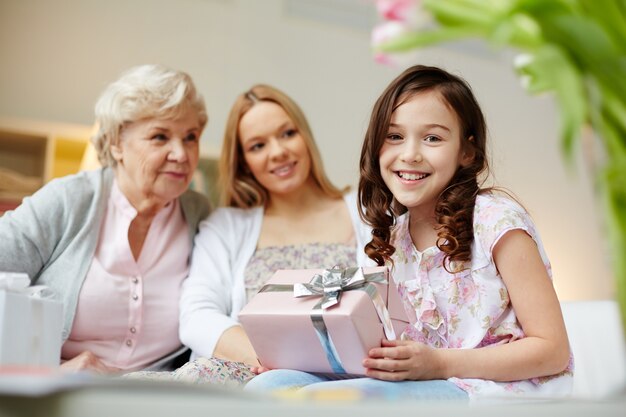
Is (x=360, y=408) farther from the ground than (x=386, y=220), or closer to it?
closer to it

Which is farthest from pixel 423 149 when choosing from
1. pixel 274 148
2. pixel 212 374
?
pixel 274 148

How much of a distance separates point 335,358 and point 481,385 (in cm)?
24

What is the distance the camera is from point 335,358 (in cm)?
115

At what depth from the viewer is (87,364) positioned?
167cm

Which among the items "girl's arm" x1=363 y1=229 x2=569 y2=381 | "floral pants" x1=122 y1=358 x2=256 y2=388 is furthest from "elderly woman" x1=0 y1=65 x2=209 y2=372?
"girl's arm" x1=363 y1=229 x2=569 y2=381

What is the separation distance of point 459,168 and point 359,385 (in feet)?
1.82

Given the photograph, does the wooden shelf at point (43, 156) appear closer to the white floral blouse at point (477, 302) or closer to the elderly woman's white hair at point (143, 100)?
the elderly woman's white hair at point (143, 100)

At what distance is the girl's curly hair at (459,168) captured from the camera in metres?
1.30

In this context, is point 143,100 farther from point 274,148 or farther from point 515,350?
point 515,350

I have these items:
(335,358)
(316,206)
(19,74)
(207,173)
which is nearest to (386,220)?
(335,358)

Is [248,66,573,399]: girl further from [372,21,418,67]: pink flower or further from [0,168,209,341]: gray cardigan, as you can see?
[0,168,209,341]: gray cardigan

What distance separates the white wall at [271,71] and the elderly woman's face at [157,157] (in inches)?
49.7

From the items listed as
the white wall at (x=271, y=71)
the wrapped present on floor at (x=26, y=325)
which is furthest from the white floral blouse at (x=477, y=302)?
the white wall at (x=271, y=71)

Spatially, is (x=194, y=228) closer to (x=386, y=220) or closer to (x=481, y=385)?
(x=386, y=220)
